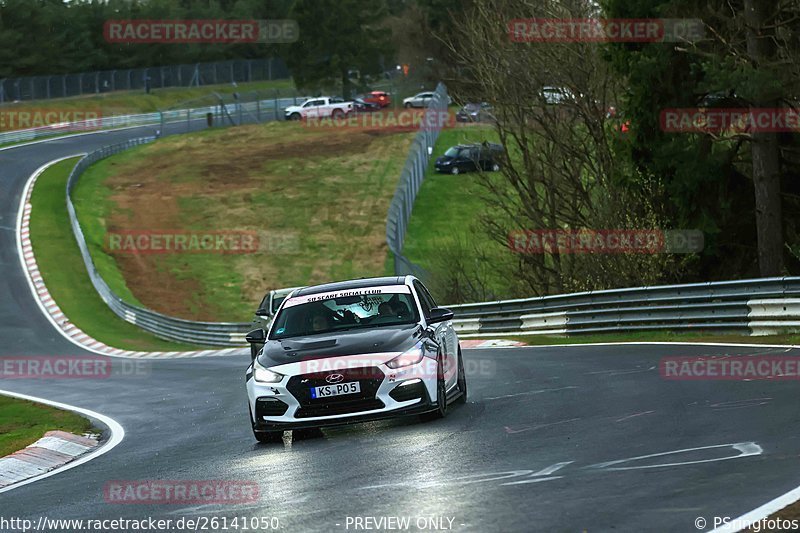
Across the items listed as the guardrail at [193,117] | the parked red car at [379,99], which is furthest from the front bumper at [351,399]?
the parked red car at [379,99]

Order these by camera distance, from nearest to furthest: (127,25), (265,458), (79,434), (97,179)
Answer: (265,458)
(79,434)
(97,179)
(127,25)

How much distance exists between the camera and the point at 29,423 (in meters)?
18.8

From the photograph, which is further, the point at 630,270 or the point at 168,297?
the point at 168,297

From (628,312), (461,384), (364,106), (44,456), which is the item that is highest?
(364,106)

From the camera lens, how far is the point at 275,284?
5172 cm

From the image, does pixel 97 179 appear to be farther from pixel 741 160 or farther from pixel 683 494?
pixel 683 494

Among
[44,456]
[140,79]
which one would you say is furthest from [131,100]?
[44,456]

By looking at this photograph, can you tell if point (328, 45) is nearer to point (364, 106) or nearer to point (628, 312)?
point (364, 106)

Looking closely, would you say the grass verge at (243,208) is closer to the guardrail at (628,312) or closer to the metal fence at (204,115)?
the metal fence at (204,115)

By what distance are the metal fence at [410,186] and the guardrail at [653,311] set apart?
206 inches

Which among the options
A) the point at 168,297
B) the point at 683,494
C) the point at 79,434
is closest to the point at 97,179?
the point at 168,297

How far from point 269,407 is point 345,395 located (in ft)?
2.57

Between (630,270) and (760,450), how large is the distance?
21.6 metres

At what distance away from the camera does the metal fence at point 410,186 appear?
37.0 metres
